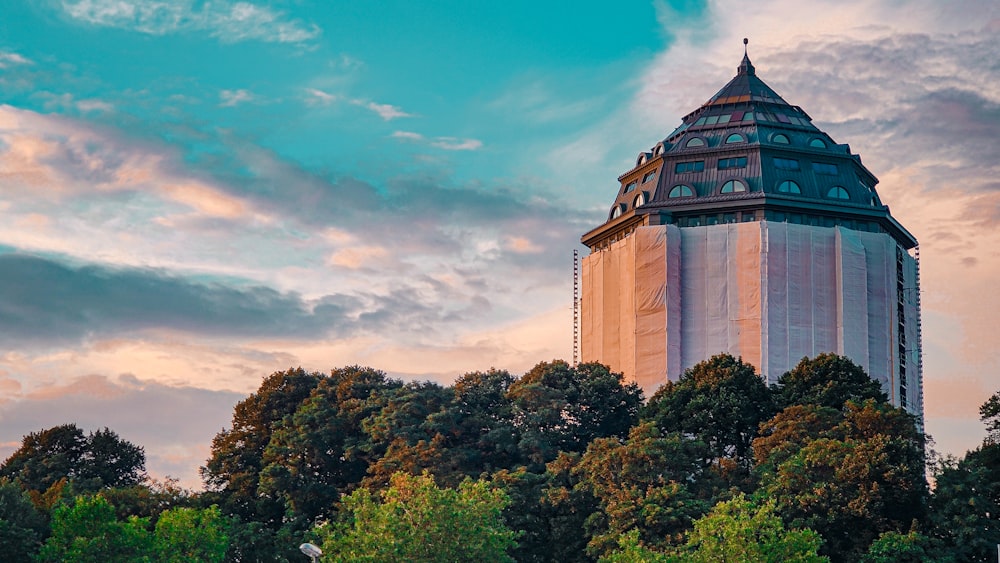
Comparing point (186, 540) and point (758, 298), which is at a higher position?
point (758, 298)

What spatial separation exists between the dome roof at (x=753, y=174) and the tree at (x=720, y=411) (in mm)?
23730

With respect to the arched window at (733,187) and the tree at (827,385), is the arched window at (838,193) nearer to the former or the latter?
the arched window at (733,187)

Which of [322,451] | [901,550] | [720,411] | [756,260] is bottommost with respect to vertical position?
[901,550]

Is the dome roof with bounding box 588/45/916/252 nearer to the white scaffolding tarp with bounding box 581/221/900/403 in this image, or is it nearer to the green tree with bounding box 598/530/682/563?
the white scaffolding tarp with bounding box 581/221/900/403

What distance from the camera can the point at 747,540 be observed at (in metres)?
50.4

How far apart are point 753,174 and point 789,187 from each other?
8.61 feet

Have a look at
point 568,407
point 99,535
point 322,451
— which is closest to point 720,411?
point 568,407

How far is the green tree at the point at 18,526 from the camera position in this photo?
5700 centimetres

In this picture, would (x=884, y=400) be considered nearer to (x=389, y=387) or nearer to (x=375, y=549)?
(x=389, y=387)

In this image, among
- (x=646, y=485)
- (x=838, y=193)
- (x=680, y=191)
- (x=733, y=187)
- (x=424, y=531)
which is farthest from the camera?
(x=680, y=191)

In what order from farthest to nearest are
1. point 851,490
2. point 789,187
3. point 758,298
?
point 789,187
point 758,298
point 851,490

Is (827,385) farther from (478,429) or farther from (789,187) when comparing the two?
(789,187)

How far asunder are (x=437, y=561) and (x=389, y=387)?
21747 mm

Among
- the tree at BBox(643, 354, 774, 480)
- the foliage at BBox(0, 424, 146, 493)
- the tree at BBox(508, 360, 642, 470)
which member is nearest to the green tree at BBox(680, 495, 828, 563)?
the tree at BBox(643, 354, 774, 480)
